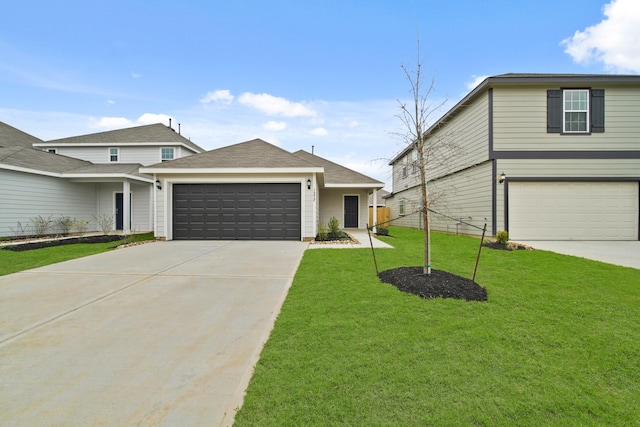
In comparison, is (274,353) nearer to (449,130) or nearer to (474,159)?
(474,159)

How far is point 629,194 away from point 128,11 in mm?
19795

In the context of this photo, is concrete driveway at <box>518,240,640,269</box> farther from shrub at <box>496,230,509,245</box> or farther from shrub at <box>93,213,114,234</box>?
shrub at <box>93,213,114,234</box>

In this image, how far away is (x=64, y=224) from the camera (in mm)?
12633

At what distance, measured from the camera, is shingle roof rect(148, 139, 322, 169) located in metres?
10.7

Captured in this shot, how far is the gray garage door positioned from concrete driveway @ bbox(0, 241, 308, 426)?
16.5 ft

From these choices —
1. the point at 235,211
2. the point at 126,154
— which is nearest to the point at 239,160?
the point at 235,211

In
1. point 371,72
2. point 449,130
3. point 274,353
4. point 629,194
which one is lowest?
point 274,353

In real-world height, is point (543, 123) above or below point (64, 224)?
above

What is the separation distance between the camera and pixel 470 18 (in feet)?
34.4

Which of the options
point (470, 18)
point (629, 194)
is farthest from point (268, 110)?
point (629, 194)

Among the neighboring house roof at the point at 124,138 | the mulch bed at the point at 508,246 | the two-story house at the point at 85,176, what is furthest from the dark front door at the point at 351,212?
the neighboring house roof at the point at 124,138

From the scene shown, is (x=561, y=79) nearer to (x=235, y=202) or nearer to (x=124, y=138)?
(x=235, y=202)

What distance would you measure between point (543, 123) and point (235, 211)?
11.9m

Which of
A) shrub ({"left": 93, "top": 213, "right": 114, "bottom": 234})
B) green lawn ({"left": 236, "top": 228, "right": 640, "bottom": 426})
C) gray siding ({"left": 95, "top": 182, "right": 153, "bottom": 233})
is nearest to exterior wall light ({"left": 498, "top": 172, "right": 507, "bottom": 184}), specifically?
green lawn ({"left": 236, "top": 228, "right": 640, "bottom": 426})
